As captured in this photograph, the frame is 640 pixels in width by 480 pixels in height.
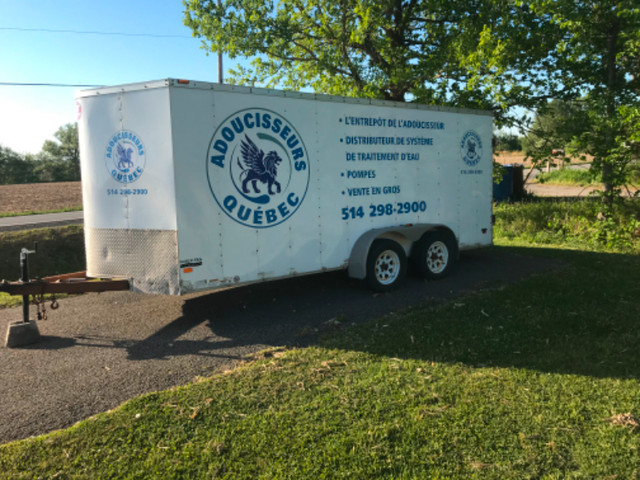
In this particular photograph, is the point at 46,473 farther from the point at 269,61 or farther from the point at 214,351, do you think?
the point at 269,61

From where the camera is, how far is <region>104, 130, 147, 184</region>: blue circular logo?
5989mm

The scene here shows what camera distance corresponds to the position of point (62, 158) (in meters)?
51.5

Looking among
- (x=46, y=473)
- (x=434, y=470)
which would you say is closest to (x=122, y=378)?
(x=46, y=473)

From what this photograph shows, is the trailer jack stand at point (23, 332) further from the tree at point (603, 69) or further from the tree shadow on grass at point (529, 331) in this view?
the tree at point (603, 69)

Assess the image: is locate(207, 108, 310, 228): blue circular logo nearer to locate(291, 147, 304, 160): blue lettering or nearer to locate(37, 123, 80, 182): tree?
locate(291, 147, 304, 160): blue lettering

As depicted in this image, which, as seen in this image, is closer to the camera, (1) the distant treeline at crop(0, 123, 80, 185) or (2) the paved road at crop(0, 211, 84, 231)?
(2) the paved road at crop(0, 211, 84, 231)

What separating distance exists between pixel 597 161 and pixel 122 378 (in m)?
10.9

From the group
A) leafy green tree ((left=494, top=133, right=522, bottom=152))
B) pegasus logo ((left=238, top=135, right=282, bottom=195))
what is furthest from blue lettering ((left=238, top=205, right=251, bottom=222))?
leafy green tree ((left=494, top=133, right=522, bottom=152))

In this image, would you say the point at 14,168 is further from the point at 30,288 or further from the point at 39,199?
the point at 30,288

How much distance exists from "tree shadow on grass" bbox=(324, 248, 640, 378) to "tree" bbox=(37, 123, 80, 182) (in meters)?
45.3

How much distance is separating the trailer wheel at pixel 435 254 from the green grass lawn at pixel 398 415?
237 cm

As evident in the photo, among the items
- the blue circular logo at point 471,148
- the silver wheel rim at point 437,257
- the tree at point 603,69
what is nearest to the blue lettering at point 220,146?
the silver wheel rim at point 437,257

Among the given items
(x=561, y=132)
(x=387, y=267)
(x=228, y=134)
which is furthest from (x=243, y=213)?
(x=561, y=132)

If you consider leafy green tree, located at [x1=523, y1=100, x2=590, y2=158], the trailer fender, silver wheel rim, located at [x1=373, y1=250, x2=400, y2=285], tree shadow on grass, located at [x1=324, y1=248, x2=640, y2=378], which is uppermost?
leafy green tree, located at [x1=523, y1=100, x2=590, y2=158]
